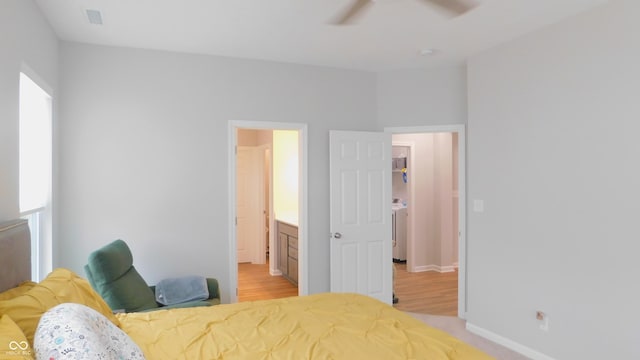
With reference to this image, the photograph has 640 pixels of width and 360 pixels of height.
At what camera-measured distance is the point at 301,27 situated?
336 cm

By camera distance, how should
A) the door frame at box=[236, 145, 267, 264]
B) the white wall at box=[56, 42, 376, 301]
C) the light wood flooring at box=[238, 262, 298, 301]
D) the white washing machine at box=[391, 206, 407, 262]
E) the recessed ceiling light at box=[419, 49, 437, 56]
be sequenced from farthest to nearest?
the white washing machine at box=[391, 206, 407, 262]
the door frame at box=[236, 145, 267, 264]
the light wood flooring at box=[238, 262, 298, 301]
the recessed ceiling light at box=[419, 49, 437, 56]
the white wall at box=[56, 42, 376, 301]

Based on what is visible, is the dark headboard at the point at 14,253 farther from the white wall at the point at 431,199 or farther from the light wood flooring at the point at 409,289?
the white wall at the point at 431,199

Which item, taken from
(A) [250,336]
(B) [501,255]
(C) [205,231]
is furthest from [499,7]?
(C) [205,231]

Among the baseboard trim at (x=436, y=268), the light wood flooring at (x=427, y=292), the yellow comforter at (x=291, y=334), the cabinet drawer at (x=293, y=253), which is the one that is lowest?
the light wood flooring at (x=427, y=292)

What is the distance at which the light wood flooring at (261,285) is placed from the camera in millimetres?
5333

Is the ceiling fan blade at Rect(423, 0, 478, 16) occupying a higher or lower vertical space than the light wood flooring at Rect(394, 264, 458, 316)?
higher

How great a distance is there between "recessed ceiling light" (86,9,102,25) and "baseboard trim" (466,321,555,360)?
4242 mm

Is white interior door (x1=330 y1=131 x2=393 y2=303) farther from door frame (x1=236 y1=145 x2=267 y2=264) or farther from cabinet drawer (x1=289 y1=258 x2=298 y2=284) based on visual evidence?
door frame (x1=236 y1=145 x2=267 y2=264)

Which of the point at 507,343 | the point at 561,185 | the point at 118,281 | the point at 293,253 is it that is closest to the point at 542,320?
the point at 507,343

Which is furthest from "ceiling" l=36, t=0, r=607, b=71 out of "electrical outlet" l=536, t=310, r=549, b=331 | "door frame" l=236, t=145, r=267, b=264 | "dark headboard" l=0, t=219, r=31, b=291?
"door frame" l=236, t=145, r=267, b=264

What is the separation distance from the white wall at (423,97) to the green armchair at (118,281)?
285 centimetres

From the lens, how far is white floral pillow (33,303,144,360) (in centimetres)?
129

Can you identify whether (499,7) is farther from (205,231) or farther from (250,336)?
(205,231)

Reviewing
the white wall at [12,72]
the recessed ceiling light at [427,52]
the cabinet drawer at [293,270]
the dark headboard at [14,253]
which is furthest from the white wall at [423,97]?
the dark headboard at [14,253]
